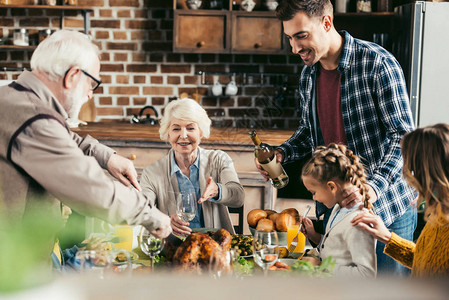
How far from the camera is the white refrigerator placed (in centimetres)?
343

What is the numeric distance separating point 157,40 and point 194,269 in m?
3.27

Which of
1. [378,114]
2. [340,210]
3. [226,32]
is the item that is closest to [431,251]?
[340,210]

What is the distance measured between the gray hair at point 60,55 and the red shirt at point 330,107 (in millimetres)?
1016

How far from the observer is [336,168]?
1644mm

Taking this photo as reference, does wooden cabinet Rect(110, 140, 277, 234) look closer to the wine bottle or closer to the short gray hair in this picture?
the short gray hair

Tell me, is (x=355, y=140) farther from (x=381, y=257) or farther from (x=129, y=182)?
(x=129, y=182)

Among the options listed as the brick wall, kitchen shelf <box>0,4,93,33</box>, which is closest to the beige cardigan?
the brick wall

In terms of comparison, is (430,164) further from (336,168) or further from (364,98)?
(364,98)

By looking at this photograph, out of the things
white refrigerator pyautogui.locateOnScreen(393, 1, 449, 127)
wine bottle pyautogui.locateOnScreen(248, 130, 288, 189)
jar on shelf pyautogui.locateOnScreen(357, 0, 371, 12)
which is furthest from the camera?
jar on shelf pyautogui.locateOnScreen(357, 0, 371, 12)

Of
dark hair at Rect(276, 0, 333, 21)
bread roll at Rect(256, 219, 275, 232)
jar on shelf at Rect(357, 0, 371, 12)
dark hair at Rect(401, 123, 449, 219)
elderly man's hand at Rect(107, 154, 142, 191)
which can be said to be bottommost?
bread roll at Rect(256, 219, 275, 232)

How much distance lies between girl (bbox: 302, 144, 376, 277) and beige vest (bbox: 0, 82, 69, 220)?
79 cm

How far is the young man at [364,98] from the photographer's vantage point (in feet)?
5.57

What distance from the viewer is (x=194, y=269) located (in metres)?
1.26

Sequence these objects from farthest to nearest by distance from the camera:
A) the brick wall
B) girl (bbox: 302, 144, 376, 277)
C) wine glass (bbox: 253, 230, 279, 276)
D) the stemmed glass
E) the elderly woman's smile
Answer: the brick wall → the elderly woman's smile → girl (bbox: 302, 144, 376, 277) → wine glass (bbox: 253, 230, 279, 276) → the stemmed glass
